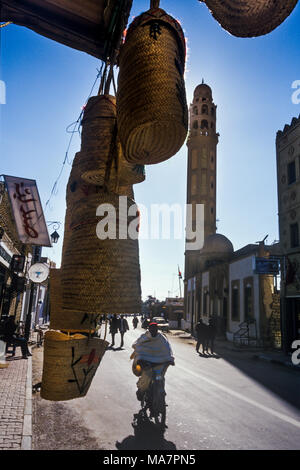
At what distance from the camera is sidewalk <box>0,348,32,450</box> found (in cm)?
462

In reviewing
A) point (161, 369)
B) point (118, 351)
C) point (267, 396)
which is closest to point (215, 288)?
point (118, 351)

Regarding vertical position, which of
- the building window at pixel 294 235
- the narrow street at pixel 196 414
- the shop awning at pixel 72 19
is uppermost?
the building window at pixel 294 235

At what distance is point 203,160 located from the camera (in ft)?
158

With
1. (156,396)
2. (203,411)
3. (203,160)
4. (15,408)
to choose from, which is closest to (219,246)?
(203,160)

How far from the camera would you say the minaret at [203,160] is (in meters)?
47.0

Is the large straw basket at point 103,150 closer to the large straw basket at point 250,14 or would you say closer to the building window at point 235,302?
the large straw basket at point 250,14

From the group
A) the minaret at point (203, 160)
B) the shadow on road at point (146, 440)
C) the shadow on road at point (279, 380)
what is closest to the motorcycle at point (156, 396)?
the shadow on road at point (146, 440)

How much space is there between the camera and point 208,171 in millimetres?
48125

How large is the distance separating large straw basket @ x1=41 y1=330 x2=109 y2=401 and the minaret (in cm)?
4397

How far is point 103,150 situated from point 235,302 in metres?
27.4

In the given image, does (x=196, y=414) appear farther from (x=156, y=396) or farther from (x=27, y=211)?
(x=27, y=211)

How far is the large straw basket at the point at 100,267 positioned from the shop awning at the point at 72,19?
1.21 metres

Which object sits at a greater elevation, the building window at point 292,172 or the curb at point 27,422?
the building window at point 292,172
